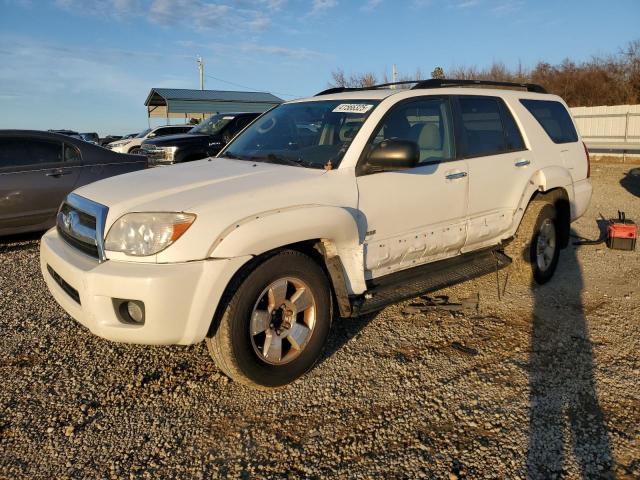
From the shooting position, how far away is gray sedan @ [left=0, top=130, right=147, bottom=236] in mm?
6285

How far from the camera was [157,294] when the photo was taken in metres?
2.70

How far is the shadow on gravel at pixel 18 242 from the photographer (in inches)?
264

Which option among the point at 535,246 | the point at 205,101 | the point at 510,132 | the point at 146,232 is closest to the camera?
the point at 146,232

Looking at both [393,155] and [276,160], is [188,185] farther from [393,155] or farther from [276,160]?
[393,155]

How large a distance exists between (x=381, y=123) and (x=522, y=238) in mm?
2082

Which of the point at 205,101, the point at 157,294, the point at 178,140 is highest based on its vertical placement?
the point at 205,101

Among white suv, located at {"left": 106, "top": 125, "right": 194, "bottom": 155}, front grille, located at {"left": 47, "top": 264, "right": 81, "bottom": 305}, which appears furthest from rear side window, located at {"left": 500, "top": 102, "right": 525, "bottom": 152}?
white suv, located at {"left": 106, "top": 125, "right": 194, "bottom": 155}

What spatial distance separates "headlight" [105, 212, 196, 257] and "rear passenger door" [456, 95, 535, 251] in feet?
8.15

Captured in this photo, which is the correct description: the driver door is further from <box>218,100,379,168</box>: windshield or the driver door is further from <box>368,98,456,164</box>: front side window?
<box>218,100,379,168</box>: windshield

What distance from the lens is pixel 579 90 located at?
134 ft

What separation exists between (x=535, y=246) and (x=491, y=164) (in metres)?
1.14

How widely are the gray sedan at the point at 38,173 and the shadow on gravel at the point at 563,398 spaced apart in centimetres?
564

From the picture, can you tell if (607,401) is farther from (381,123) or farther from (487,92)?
(487,92)

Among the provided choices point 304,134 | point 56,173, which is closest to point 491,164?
point 304,134
